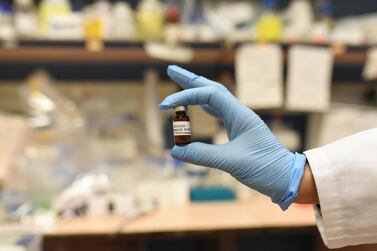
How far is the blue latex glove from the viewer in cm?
72

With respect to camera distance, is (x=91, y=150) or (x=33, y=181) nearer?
(x=33, y=181)

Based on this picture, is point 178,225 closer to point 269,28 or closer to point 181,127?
point 181,127

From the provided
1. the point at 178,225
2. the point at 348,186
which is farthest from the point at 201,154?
the point at 178,225

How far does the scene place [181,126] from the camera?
2.41 ft

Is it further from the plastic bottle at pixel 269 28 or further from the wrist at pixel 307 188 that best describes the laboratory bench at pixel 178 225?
the plastic bottle at pixel 269 28

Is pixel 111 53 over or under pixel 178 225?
over

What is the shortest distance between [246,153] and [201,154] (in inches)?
3.3

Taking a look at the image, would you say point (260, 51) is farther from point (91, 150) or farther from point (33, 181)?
point (33, 181)

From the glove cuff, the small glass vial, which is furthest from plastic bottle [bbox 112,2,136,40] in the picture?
the glove cuff

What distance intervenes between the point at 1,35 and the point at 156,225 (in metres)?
0.97

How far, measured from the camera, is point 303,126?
212 centimetres

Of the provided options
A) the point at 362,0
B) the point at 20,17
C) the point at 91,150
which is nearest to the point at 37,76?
the point at 20,17

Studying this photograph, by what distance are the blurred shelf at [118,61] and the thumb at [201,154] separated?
3.28 feet

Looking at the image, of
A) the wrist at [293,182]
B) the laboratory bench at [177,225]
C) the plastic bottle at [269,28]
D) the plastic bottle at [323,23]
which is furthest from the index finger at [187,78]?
the plastic bottle at [323,23]
